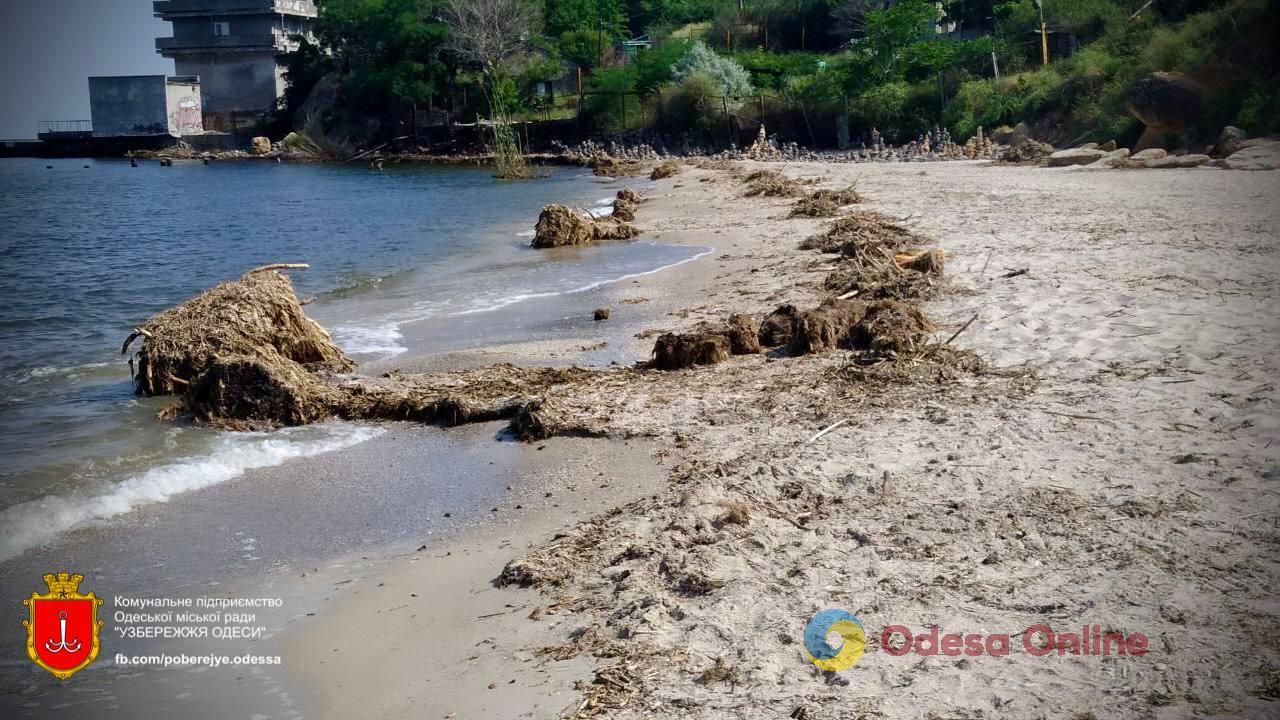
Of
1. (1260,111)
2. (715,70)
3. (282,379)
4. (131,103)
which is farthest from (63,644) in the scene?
(131,103)

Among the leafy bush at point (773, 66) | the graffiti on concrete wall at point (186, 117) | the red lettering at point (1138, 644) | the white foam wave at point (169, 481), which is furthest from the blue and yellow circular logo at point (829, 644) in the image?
the graffiti on concrete wall at point (186, 117)

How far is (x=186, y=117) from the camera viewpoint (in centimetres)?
7338

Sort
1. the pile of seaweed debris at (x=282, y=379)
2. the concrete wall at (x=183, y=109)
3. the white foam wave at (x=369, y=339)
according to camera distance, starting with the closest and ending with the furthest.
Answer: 1. the pile of seaweed debris at (x=282, y=379)
2. the white foam wave at (x=369, y=339)
3. the concrete wall at (x=183, y=109)

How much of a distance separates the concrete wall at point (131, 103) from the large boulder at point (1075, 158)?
66939mm

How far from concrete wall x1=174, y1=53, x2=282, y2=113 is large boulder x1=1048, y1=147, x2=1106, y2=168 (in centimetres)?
6524

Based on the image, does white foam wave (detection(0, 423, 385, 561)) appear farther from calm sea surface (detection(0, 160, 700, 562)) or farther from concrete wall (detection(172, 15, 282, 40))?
concrete wall (detection(172, 15, 282, 40))

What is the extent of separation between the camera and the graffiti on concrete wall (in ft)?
239

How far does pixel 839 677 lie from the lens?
3.34 metres

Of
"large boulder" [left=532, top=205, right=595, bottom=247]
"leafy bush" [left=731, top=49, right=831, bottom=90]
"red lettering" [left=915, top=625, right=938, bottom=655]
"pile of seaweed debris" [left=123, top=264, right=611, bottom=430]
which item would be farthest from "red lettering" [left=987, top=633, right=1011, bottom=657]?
"leafy bush" [left=731, top=49, right=831, bottom=90]

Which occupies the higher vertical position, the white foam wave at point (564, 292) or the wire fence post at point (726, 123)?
the wire fence post at point (726, 123)

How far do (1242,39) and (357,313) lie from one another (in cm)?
2164

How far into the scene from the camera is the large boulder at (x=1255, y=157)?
17281 millimetres

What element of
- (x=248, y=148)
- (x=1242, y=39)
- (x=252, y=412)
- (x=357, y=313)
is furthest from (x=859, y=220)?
(x=248, y=148)

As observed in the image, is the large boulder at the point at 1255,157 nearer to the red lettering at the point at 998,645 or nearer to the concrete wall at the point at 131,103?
the red lettering at the point at 998,645
